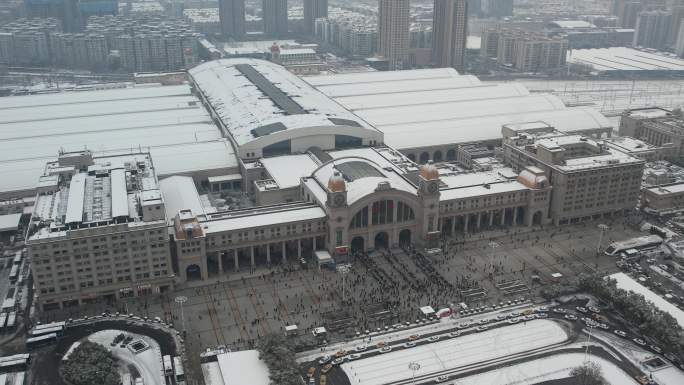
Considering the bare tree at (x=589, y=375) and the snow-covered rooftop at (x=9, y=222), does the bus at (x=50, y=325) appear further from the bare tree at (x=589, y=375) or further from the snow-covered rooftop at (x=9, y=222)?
the bare tree at (x=589, y=375)

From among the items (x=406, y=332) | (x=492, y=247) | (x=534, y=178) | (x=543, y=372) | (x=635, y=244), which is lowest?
(x=543, y=372)

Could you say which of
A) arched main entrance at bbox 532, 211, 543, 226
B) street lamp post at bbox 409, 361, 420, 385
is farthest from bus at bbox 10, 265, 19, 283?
arched main entrance at bbox 532, 211, 543, 226

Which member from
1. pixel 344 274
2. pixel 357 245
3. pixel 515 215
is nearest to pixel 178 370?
pixel 344 274

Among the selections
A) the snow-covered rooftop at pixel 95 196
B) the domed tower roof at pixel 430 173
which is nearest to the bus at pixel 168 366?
the snow-covered rooftop at pixel 95 196

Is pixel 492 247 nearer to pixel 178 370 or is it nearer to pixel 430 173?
pixel 430 173

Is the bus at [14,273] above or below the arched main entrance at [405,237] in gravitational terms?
below

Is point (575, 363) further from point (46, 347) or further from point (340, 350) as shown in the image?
point (46, 347)
